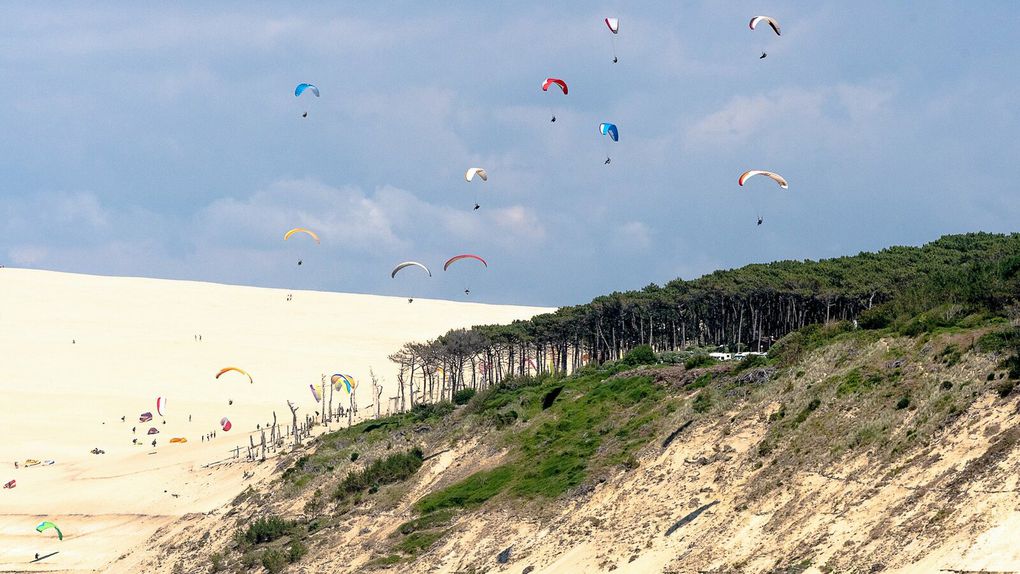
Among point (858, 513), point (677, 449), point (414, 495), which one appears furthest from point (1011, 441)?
point (414, 495)

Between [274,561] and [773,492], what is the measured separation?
61.1ft

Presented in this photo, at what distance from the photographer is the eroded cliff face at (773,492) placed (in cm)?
2317

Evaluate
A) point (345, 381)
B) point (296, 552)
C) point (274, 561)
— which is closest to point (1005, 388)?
point (296, 552)

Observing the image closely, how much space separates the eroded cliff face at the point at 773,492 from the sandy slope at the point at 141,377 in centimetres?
1226

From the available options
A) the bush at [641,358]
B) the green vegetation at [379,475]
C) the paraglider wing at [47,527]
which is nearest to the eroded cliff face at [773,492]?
the green vegetation at [379,475]

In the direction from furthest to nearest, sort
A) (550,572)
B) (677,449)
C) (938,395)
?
(677,449)
(550,572)
(938,395)

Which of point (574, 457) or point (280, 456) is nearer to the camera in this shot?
point (574, 457)

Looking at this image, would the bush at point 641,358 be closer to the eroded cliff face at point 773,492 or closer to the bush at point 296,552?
the eroded cliff face at point 773,492

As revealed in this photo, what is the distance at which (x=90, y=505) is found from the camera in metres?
56.8

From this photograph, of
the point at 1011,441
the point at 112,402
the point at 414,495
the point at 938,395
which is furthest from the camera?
the point at 112,402

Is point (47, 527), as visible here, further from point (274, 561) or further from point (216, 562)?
point (274, 561)

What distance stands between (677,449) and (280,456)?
87.6 feet

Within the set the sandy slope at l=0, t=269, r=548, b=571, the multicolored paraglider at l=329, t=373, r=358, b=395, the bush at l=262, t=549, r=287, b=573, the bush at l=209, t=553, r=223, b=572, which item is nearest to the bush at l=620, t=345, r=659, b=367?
the bush at l=262, t=549, r=287, b=573

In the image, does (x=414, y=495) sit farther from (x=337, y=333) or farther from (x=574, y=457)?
(x=337, y=333)
